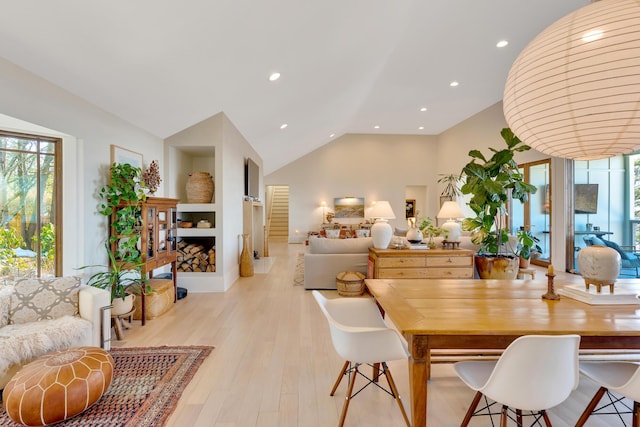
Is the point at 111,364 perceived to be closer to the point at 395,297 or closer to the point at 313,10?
the point at 395,297

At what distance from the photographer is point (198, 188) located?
4789mm

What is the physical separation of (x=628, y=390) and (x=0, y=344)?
3383mm

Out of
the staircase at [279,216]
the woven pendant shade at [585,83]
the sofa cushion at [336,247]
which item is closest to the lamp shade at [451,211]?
the sofa cushion at [336,247]

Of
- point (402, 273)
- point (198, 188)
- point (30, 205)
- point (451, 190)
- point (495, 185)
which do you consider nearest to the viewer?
point (30, 205)

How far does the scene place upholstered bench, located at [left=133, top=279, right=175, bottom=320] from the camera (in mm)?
3492

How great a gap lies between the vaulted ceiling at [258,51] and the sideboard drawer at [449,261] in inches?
122

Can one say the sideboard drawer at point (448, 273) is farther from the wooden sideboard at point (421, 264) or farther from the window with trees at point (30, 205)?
the window with trees at point (30, 205)

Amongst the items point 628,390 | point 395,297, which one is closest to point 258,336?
point 395,297

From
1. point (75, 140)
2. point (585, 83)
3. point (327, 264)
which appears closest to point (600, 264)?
point (585, 83)

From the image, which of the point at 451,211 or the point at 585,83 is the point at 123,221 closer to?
the point at 585,83

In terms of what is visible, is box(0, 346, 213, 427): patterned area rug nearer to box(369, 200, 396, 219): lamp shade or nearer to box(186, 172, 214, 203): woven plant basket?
box(186, 172, 214, 203): woven plant basket

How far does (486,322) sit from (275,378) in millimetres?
1558

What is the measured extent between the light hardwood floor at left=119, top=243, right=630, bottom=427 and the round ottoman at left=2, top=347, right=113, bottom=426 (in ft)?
1.75

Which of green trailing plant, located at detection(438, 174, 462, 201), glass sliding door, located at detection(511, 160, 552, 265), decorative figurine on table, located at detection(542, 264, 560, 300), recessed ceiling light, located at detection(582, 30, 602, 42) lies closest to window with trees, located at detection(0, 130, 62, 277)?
recessed ceiling light, located at detection(582, 30, 602, 42)
